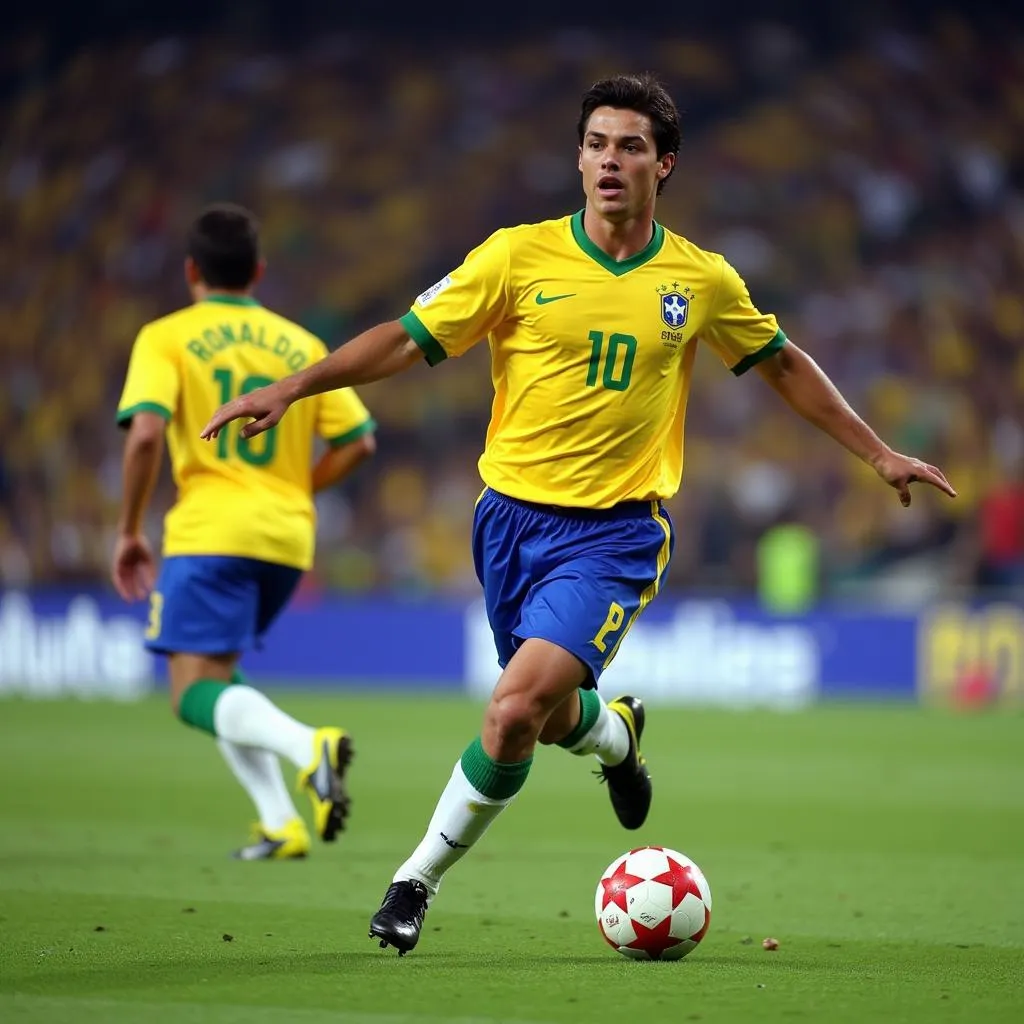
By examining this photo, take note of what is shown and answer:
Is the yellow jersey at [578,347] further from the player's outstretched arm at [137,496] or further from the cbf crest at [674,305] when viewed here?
the player's outstretched arm at [137,496]

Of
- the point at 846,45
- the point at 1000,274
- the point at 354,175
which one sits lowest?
the point at 1000,274

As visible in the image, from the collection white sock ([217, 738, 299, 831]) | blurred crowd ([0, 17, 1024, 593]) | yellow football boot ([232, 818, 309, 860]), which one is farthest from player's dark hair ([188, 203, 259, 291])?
blurred crowd ([0, 17, 1024, 593])

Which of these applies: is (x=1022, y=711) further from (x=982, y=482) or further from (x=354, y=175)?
(x=354, y=175)

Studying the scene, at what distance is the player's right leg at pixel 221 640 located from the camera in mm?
6785

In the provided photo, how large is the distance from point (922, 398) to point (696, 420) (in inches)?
104

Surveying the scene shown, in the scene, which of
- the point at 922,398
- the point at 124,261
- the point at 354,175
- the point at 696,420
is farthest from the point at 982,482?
the point at 124,261

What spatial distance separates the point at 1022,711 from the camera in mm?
16062

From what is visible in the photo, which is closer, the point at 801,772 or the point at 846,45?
the point at 801,772

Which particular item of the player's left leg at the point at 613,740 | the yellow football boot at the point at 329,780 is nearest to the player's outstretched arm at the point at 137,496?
the yellow football boot at the point at 329,780

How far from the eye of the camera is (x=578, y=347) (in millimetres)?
5152

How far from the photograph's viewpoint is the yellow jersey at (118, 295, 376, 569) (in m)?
7.02

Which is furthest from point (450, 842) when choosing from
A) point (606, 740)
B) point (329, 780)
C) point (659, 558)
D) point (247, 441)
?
point (247, 441)

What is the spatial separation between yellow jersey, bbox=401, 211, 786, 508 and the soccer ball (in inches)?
40.6

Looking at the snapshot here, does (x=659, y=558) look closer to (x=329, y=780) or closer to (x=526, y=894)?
(x=526, y=894)
